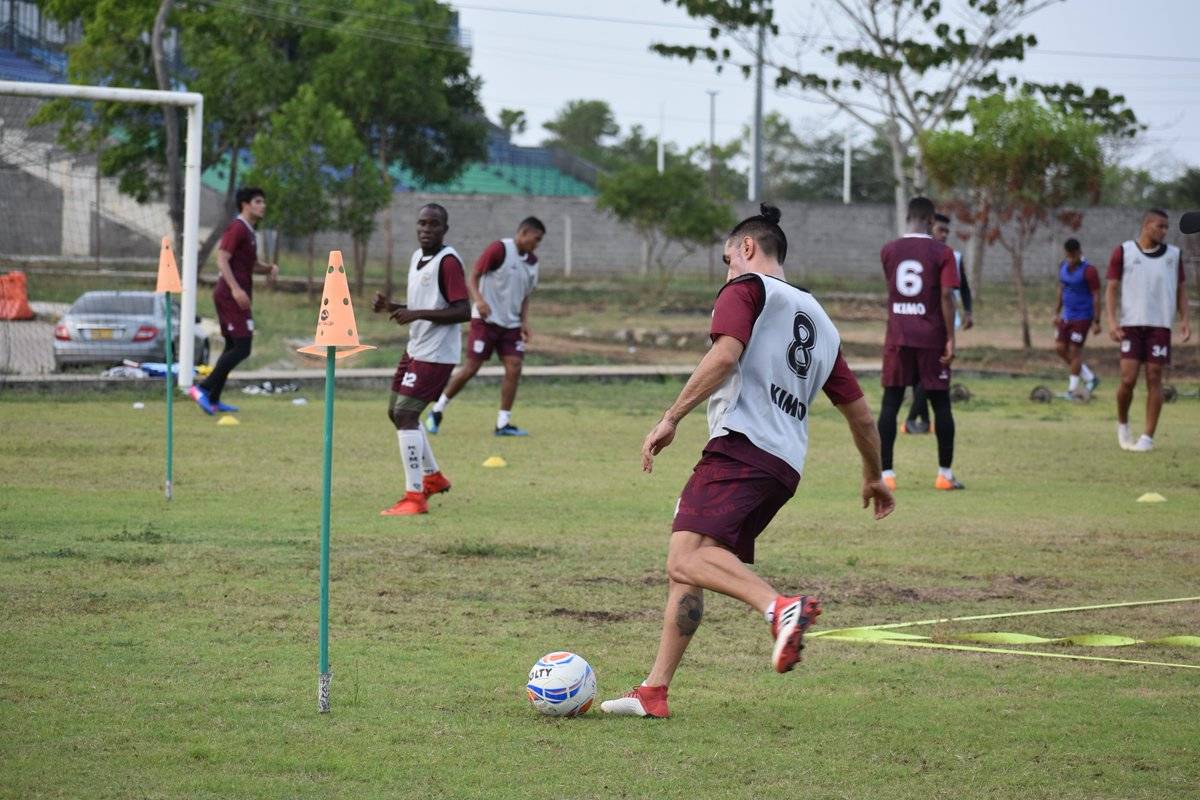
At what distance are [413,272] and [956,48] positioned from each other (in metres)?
33.1

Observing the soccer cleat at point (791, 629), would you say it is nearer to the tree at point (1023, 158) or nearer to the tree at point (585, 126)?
the tree at point (1023, 158)

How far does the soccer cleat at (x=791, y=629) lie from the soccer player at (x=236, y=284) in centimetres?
1055

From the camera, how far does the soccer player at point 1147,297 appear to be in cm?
1385

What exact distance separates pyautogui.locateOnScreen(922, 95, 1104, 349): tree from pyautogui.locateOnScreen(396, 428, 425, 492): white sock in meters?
23.2

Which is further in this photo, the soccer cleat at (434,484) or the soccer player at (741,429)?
the soccer cleat at (434,484)

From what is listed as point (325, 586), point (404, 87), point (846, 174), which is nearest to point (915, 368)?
point (325, 586)

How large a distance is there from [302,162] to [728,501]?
31563 mm

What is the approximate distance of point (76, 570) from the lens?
7.79 m

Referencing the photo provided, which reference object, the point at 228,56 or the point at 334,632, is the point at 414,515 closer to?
the point at 334,632

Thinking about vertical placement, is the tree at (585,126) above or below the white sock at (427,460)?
above

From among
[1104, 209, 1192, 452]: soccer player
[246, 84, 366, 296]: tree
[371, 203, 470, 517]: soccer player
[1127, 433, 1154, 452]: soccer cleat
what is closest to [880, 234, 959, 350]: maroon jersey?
[1104, 209, 1192, 452]: soccer player

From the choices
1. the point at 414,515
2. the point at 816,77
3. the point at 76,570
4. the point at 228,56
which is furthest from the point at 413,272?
the point at 816,77

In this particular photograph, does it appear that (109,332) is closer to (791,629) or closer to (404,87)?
(791,629)

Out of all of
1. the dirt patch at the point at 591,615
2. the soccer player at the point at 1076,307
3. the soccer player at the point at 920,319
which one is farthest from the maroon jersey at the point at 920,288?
the soccer player at the point at 1076,307
